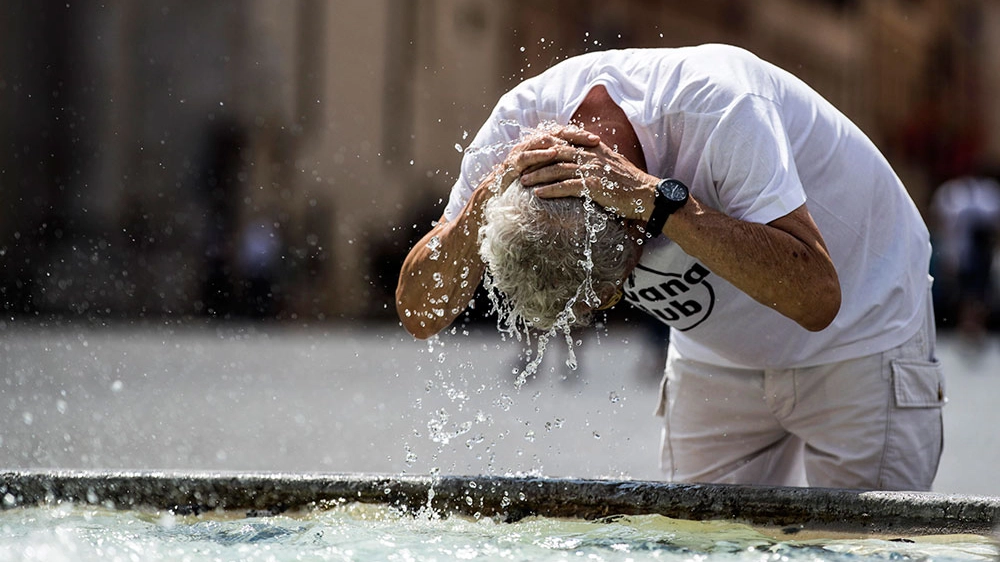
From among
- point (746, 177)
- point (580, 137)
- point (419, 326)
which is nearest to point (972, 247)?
point (419, 326)

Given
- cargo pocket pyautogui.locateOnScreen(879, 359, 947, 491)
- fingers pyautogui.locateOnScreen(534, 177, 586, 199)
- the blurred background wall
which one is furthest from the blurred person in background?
fingers pyautogui.locateOnScreen(534, 177, 586, 199)

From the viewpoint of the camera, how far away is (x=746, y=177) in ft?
7.96

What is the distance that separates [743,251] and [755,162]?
158 millimetres

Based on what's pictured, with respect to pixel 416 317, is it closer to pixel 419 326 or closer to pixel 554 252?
pixel 419 326

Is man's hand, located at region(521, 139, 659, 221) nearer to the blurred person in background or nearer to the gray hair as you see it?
the gray hair

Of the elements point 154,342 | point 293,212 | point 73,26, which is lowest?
point 154,342

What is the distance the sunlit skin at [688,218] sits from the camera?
2393mm

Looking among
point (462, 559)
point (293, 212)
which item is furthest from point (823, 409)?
point (293, 212)

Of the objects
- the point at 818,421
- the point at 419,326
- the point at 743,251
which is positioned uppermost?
the point at 743,251

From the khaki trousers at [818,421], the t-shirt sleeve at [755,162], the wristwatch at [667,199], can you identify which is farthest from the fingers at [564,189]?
the khaki trousers at [818,421]

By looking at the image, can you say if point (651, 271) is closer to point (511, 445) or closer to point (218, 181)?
point (511, 445)

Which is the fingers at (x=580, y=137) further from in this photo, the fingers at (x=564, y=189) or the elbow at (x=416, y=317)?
the elbow at (x=416, y=317)

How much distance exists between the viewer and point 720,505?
2473 mm

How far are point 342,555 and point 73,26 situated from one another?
14982 mm
